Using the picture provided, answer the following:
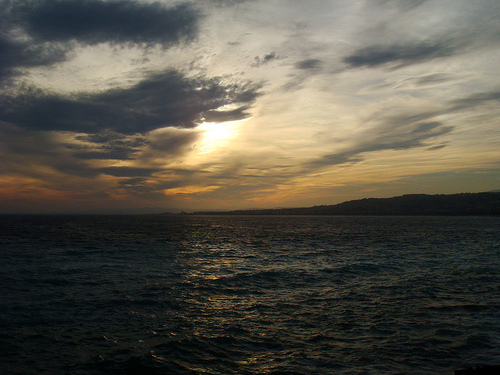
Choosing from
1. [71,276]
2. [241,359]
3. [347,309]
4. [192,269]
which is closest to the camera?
[241,359]

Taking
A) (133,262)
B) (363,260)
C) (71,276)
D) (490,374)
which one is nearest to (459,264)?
(363,260)

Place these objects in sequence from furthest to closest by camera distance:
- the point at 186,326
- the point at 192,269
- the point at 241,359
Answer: the point at 192,269
the point at 186,326
the point at 241,359

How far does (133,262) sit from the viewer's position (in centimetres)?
3609

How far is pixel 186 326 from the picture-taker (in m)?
15.9

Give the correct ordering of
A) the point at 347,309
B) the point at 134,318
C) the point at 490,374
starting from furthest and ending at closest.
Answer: the point at 347,309, the point at 134,318, the point at 490,374

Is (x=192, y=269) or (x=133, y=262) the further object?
(x=133, y=262)

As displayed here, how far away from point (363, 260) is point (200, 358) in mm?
29505

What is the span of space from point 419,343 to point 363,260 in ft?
82.0

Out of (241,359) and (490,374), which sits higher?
(490,374)

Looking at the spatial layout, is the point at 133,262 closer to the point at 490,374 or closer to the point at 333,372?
the point at 333,372

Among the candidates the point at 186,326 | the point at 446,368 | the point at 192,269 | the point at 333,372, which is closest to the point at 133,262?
the point at 192,269

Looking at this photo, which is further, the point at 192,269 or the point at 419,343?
the point at 192,269

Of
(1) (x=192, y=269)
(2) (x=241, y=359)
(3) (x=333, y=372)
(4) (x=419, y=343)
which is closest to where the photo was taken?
(3) (x=333, y=372)

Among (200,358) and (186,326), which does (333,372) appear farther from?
(186,326)
